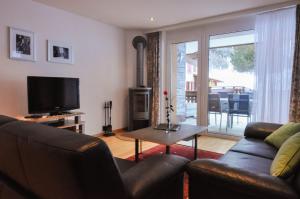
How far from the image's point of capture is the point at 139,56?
5.00 metres

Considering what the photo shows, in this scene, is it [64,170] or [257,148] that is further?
[257,148]

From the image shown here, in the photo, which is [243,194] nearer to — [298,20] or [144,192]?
[144,192]

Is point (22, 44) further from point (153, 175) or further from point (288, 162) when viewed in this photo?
point (288, 162)

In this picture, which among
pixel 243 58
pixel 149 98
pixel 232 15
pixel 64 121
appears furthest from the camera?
pixel 149 98

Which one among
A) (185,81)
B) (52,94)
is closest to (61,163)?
(52,94)

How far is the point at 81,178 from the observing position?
79 centimetres

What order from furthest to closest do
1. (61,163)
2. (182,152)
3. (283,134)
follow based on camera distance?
1. (182,152)
2. (283,134)
3. (61,163)

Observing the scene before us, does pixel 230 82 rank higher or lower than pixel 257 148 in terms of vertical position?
higher

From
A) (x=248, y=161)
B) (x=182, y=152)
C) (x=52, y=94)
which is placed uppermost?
(x=52, y=94)

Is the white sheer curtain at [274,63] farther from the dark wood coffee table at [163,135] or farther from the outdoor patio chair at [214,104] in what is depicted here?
the dark wood coffee table at [163,135]

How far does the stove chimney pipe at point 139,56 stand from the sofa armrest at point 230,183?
12.4 feet

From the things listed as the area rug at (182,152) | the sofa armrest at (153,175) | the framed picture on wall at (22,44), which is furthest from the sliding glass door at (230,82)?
the framed picture on wall at (22,44)

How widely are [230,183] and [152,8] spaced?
10.6 feet

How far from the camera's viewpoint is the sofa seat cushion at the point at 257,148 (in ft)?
6.64
